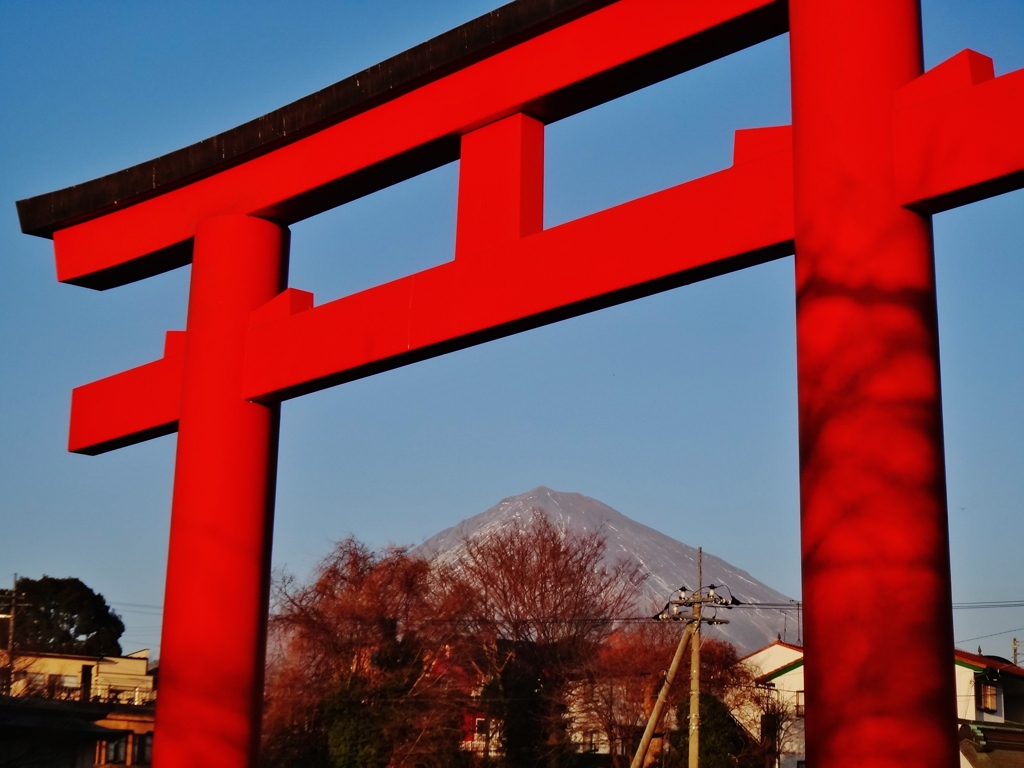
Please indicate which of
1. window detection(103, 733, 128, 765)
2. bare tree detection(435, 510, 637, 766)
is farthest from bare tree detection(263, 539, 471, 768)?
window detection(103, 733, 128, 765)

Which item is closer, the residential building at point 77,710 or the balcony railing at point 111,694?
the residential building at point 77,710

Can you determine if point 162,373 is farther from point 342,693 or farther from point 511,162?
point 342,693

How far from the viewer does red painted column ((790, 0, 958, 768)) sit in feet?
9.08

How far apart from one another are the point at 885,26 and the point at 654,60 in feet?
2.71

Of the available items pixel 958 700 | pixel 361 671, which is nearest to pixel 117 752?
pixel 361 671

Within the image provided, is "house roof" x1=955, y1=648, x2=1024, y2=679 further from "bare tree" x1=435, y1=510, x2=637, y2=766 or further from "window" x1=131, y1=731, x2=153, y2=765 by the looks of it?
"window" x1=131, y1=731, x2=153, y2=765

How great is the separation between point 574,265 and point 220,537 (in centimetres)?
177

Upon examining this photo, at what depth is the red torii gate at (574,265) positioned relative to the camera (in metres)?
2.86

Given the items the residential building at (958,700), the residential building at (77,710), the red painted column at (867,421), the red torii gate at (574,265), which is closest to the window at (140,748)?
the residential building at (77,710)

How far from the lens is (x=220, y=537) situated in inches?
177

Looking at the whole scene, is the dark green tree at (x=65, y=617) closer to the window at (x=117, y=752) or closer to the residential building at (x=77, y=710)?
the residential building at (x=77, y=710)

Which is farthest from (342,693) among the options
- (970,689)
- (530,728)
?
(970,689)

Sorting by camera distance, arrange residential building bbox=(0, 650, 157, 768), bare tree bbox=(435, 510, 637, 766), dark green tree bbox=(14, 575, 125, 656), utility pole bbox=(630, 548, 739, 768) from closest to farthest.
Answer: residential building bbox=(0, 650, 157, 768) → utility pole bbox=(630, 548, 739, 768) → bare tree bbox=(435, 510, 637, 766) → dark green tree bbox=(14, 575, 125, 656)

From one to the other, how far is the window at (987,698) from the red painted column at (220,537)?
30.1m
